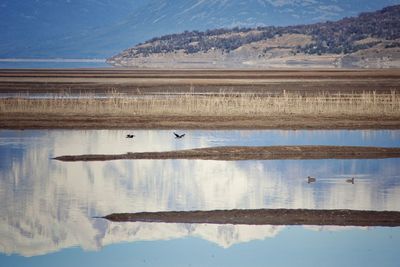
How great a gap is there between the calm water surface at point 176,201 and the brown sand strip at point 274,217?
43 centimetres

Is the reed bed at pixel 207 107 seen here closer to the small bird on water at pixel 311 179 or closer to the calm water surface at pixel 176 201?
Answer: the calm water surface at pixel 176 201

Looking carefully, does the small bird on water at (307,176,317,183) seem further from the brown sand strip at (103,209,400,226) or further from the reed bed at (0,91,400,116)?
the reed bed at (0,91,400,116)

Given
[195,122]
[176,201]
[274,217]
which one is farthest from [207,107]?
[274,217]

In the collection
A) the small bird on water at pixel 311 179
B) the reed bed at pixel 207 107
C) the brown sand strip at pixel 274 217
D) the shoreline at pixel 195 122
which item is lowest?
the brown sand strip at pixel 274 217

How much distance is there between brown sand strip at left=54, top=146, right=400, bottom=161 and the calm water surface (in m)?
0.90

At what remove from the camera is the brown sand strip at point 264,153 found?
3162cm

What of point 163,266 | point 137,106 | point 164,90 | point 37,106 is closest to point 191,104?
point 137,106

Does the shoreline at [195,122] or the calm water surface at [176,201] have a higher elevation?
the shoreline at [195,122]

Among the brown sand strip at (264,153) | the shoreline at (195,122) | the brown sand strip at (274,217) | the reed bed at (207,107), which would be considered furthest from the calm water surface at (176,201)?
the reed bed at (207,107)

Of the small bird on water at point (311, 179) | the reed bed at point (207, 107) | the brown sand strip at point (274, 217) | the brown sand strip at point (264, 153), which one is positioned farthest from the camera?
the reed bed at point (207, 107)

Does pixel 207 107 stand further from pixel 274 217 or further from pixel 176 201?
pixel 274 217

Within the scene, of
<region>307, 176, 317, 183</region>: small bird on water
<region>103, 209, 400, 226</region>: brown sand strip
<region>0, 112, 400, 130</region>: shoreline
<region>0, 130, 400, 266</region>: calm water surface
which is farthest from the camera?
<region>0, 112, 400, 130</region>: shoreline

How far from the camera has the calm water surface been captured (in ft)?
58.7

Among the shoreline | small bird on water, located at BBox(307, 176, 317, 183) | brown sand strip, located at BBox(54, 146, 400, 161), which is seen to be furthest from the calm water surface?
the shoreline
